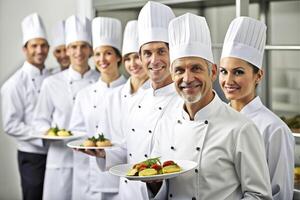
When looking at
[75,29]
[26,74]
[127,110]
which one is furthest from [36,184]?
[127,110]

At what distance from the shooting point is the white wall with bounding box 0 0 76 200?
456 cm

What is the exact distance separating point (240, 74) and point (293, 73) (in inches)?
43.9

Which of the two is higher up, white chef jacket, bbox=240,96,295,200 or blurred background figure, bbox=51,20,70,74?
blurred background figure, bbox=51,20,70,74

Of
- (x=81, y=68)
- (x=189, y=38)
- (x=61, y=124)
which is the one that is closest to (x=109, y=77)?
(x=81, y=68)

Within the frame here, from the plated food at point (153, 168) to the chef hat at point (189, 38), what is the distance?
1.10ft

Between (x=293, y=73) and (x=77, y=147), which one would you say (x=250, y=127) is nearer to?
(x=77, y=147)

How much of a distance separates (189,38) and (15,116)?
2.01m

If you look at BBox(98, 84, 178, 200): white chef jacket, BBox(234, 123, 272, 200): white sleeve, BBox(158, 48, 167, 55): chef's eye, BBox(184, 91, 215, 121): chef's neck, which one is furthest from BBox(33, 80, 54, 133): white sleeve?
BBox(234, 123, 272, 200): white sleeve

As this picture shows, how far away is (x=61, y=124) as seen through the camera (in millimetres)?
3422

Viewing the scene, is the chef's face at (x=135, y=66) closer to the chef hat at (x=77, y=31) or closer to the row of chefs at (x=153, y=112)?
the row of chefs at (x=153, y=112)

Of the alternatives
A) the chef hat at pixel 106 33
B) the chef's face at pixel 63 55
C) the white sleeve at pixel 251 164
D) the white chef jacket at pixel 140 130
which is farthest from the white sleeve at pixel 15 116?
the white sleeve at pixel 251 164

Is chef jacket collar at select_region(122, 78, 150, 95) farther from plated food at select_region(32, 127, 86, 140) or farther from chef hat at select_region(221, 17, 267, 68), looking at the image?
chef hat at select_region(221, 17, 267, 68)

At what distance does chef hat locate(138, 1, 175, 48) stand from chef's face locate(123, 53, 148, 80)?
32 cm

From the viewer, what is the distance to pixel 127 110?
8.80ft
